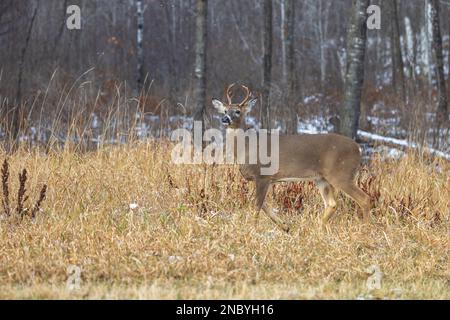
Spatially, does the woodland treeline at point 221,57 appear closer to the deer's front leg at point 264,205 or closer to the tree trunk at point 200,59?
the tree trunk at point 200,59

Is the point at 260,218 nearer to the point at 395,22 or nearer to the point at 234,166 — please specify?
the point at 234,166

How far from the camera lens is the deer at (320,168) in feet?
24.3

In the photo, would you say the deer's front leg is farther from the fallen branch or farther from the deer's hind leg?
the fallen branch

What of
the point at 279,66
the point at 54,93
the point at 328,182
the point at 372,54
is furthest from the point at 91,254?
the point at 372,54

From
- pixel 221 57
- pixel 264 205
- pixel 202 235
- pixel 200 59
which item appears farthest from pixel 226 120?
pixel 221 57

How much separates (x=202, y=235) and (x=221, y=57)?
68.5ft

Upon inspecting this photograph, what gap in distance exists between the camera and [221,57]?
1055 inches

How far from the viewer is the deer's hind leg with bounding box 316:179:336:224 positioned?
7497mm

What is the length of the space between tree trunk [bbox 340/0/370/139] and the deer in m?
2.12

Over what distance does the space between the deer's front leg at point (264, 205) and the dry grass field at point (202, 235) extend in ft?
0.30

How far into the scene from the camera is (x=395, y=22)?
66.2 feet

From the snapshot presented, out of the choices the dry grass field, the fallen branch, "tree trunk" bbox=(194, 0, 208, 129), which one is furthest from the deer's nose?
"tree trunk" bbox=(194, 0, 208, 129)

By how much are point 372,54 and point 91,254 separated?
1173 inches
